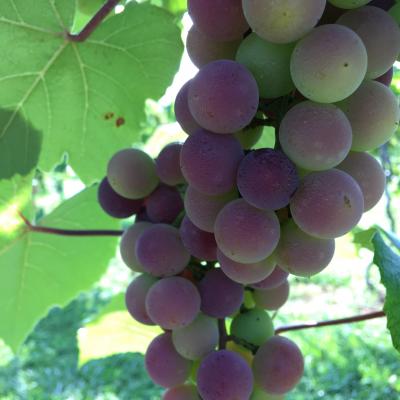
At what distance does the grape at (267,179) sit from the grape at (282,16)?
3.9 inches

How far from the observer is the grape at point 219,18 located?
488mm

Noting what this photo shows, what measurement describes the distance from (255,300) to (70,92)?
1.38 ft

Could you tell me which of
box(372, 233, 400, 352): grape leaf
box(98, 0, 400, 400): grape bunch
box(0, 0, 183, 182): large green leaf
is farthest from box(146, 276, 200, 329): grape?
box(0, 0, 183, 182): large green leaf

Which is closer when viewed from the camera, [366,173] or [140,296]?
[366,173]

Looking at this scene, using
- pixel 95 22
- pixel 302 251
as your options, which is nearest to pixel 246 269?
pixel 302 251

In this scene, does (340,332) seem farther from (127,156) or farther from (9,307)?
(127,156)

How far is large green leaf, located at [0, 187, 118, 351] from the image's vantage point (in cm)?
101

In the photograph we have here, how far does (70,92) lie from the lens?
2.71ft

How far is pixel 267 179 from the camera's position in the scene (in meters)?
0.45

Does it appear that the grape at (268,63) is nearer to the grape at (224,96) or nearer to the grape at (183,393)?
the grape at (224,96)

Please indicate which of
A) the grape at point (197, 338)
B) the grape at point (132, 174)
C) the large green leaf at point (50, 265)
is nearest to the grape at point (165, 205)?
the grape at point (132, 174)

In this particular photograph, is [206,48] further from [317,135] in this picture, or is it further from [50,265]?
[50,265]

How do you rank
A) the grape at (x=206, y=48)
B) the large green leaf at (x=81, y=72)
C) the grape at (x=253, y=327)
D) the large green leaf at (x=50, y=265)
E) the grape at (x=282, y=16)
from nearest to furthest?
1. the grape at (x=282, y=16)
2. the grape at (x=206, y=48)
3. the grape at (x=253, y=327)
4. the large green leaf at (x=81, y=72)
5. the large green leaf at (x=50, y=265)

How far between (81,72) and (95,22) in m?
0.10
